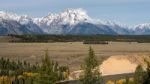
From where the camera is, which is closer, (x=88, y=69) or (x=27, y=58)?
(x=88, y=69)

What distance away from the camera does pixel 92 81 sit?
188 ft

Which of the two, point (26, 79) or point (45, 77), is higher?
point (45, 77)

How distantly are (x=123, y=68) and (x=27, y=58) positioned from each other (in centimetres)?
4248

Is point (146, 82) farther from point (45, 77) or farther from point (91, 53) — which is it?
point (45, 77)

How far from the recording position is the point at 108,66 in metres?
146

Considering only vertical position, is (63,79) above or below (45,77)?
below

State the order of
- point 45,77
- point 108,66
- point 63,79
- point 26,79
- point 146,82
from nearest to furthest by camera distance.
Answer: point 45,77
point 146,82
point 26,79
point 63,79
point 108,66

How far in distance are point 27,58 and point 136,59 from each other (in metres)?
44.3

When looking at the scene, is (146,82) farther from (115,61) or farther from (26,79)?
(115,61)

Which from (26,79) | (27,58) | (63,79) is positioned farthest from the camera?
(27,58)

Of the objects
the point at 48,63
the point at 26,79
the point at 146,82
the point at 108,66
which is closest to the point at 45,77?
the point at 48,63

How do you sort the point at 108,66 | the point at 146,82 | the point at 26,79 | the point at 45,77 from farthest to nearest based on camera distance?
the point at 108,66
the point at 26,79
the point at 146,82
the point at 45,77

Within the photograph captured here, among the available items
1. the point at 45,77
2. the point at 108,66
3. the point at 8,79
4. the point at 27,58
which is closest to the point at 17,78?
the point at 8,79

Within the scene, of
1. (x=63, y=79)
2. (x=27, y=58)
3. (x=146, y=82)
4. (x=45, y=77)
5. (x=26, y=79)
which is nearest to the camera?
(x=45, y=77)
